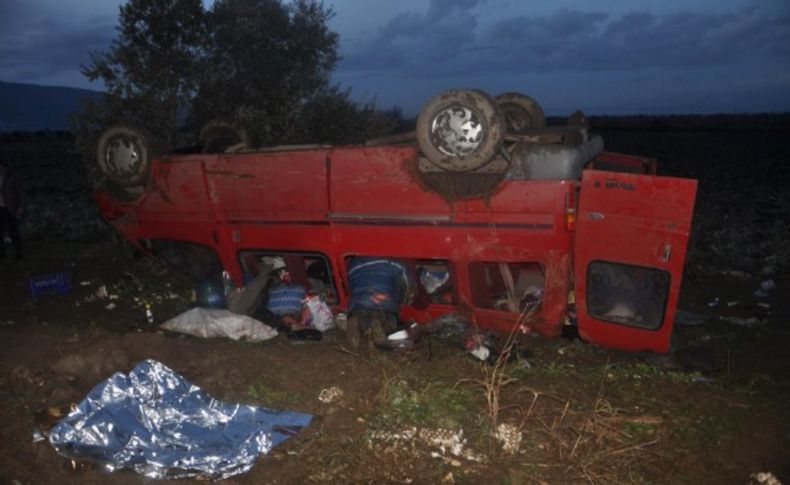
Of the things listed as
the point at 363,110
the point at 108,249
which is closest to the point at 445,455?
the point at 108,249

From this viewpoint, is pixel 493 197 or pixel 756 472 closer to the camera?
pixel 756 472

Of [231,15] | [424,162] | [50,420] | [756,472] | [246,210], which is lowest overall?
[756,472]

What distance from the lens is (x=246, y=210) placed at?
220 inches

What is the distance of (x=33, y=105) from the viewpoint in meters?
149

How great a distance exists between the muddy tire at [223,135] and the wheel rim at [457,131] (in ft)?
9.48

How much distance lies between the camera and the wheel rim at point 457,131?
4.40m

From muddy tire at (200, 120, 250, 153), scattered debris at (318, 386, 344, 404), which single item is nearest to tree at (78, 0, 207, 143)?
muddy tire at (200, 120, 250, 153)

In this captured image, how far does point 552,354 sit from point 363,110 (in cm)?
737

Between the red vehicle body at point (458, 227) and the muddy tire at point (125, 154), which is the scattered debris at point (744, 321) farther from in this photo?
the muddy tire at point (125, 154)

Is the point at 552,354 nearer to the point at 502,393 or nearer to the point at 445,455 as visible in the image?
the point at 502,393

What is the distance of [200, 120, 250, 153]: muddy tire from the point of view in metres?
6.59

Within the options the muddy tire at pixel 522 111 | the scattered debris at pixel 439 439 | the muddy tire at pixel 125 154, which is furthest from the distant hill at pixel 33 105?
the scattered debris at pixel 439 439

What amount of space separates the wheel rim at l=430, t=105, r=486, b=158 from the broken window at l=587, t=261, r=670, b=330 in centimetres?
134

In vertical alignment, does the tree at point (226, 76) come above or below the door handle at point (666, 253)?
above
